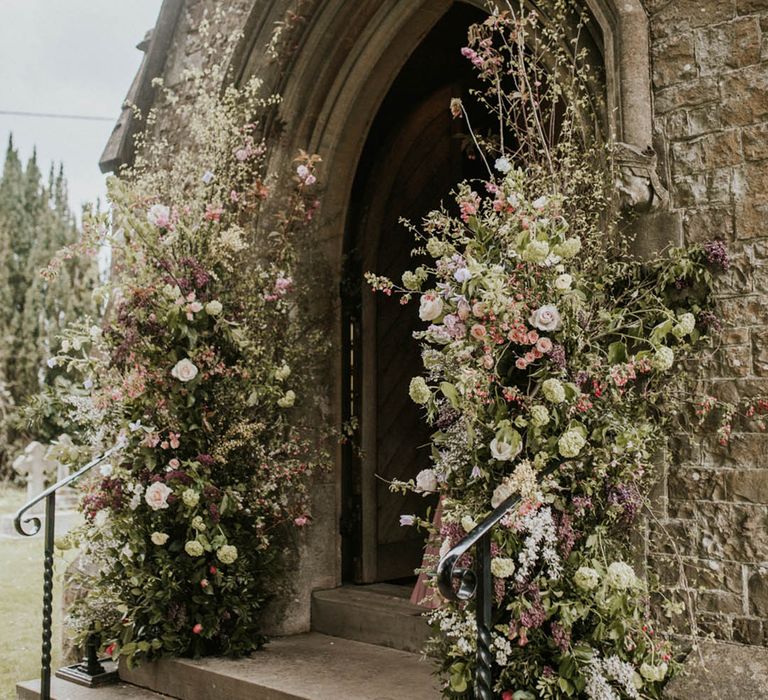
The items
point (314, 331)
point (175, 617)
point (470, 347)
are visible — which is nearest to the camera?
point (470, 347)

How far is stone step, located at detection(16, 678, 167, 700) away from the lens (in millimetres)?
4387

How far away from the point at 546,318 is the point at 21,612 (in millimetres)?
6186

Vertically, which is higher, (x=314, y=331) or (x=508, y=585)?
(x=314, y=331)

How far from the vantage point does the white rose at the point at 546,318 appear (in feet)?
10.1

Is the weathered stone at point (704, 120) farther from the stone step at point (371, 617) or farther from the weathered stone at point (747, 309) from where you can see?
the stone step at point (371, 617)

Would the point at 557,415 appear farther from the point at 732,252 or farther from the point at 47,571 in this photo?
the point at 47,571

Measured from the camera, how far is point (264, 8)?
202 inches

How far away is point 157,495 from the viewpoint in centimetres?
427

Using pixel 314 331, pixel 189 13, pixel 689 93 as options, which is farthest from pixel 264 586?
pixel 189 13

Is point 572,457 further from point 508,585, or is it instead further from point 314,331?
point 314,331

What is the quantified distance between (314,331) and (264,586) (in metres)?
1.43

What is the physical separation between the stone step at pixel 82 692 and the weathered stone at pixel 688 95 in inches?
141

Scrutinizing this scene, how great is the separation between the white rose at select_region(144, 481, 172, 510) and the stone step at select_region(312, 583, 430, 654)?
124 cm

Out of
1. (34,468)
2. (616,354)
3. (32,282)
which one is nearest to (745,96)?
(616,354)
